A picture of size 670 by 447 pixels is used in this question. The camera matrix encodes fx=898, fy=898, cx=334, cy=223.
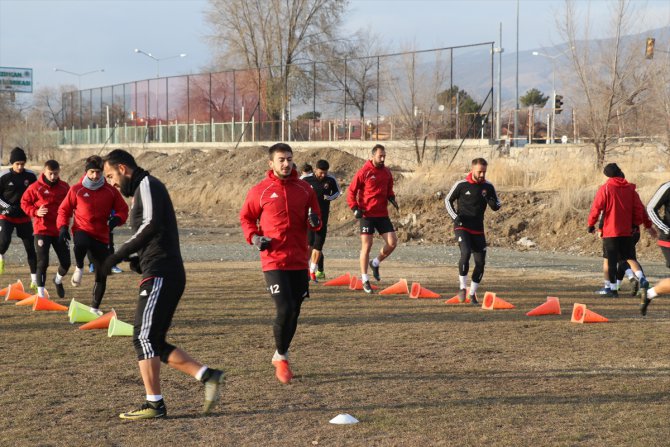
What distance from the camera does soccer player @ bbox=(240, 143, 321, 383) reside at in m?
8.11

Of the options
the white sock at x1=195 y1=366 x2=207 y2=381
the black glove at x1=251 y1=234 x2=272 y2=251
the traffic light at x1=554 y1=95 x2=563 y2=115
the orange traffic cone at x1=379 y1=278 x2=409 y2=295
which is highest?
the traffic light at x1=554 y1=95 x2=563 y2=115

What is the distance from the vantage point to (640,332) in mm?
10688

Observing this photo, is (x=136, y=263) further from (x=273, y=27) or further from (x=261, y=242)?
(x=273, y=27)

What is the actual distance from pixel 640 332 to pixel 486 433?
16.5 ft

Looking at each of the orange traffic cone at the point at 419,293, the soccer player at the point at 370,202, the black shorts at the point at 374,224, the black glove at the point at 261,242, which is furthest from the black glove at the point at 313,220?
the black shorts at the point at 374,224

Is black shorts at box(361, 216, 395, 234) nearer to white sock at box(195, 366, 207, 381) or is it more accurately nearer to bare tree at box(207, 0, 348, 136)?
white sock at box(195, 366, 207, 381)

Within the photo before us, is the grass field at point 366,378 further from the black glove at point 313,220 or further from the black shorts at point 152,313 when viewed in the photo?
the black glove at point 313,220

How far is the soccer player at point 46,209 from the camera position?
41.5 feet

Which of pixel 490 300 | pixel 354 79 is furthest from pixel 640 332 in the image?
pixel 354 79

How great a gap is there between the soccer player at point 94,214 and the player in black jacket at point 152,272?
468 cm

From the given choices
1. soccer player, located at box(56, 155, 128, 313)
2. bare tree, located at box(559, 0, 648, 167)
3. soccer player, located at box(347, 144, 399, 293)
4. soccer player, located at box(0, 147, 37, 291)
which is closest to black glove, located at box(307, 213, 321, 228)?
soccer player, located at box(56, 155, 128, 313)

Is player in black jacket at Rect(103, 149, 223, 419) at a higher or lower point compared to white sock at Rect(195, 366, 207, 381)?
higher

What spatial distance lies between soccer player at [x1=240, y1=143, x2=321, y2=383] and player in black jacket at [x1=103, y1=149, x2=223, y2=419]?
4.37 feet

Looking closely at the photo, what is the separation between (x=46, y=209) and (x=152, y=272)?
21.1ft
